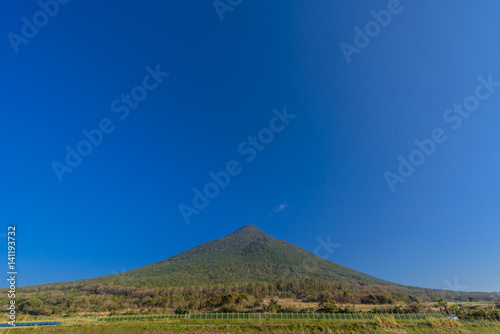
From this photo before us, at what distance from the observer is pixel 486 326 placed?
33969 millimetres

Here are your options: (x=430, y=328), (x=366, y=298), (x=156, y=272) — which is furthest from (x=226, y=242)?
(x=430, y=328)

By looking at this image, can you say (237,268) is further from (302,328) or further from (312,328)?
(312,328)

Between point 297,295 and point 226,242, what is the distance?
108178mm

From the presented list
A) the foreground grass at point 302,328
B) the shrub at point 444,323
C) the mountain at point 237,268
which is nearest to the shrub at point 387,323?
the foreground grass at point 302,328

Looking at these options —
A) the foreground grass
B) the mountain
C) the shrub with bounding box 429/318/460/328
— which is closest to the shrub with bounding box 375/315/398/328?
the foreground grass

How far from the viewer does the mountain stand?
117 m

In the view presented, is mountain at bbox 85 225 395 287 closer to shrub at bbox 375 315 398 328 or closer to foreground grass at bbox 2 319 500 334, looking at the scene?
foreground grass at bbox 2 319 500 334

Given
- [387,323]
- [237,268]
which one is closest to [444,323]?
[387,323]

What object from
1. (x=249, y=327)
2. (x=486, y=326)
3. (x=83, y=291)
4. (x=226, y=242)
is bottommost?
(x=486, y=326)

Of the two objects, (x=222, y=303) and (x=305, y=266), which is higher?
(x=305, y=266)

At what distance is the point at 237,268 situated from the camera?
136m

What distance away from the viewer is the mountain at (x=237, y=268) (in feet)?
384

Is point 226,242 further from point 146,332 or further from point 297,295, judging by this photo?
point 146,332

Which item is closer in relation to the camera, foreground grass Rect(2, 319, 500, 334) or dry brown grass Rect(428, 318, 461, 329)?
foreground grass Rect(2, 319, 500, 334)
